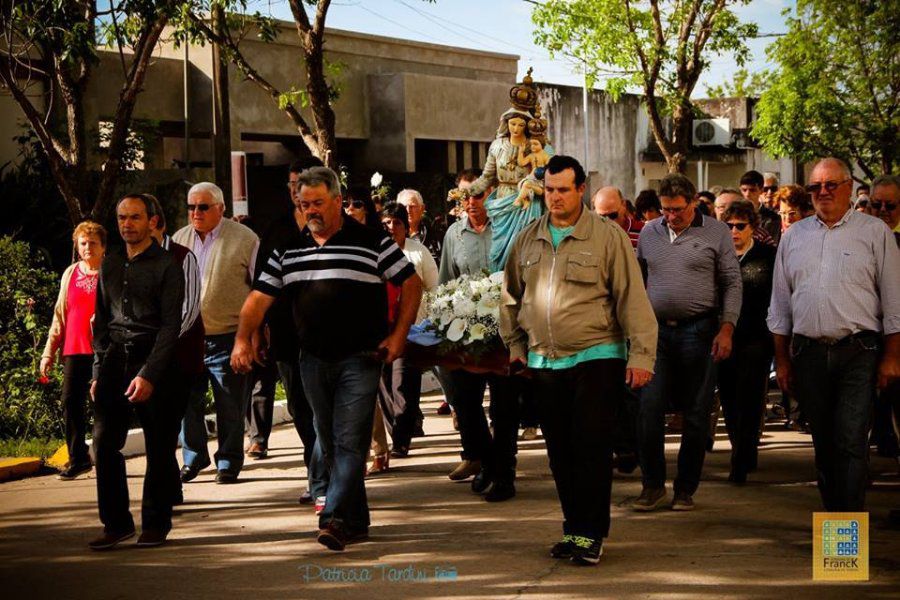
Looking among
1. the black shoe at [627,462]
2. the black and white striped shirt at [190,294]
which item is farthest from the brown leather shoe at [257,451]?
the black and white striped shirt at [190,294]

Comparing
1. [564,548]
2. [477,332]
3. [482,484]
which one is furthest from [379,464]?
[564,548]

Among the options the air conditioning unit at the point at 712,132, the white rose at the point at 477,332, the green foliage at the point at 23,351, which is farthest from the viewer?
the air conditioning unit at the point at 712,132

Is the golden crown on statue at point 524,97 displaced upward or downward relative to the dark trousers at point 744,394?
upward

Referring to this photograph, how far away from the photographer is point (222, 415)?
10320mm

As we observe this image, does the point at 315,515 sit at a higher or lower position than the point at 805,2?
lower

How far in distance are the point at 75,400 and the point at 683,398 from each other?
16.3 ft

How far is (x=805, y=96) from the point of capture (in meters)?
32.2

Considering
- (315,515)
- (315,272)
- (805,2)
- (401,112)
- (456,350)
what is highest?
(805,2)

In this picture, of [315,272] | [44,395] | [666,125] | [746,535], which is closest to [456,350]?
[315,272]

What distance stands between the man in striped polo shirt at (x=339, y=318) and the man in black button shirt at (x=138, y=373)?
0.52 meters

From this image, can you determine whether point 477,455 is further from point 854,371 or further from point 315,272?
point 854,371

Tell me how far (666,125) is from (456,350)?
119 ft

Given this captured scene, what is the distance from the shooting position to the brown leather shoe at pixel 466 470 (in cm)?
996

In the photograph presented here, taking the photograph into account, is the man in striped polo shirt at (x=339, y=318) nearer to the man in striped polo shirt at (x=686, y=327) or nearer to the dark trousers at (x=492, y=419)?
the dark trousers at (x=492, y=419)
